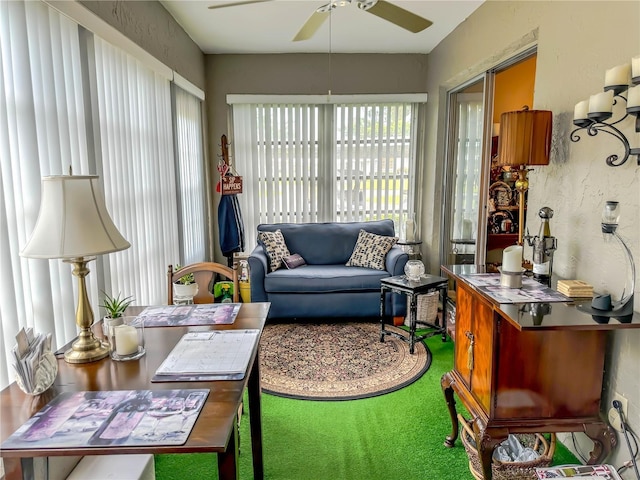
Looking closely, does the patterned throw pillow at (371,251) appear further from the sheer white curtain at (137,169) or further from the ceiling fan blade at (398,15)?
the ceiling fan blade at (398,15)

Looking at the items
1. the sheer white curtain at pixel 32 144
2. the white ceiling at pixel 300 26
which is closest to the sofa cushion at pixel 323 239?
the white ceiling at pixel 300 26

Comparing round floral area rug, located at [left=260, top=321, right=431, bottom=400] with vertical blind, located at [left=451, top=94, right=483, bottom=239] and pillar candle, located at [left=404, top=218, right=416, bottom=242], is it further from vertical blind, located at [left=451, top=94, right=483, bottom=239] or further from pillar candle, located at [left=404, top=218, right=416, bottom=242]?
vertical blind, located at [left=451, top=94, right=483, bottom=239]

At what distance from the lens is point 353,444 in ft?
7.38

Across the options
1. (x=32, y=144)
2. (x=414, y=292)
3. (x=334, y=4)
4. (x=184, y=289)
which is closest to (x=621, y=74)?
(x=334, y=4)

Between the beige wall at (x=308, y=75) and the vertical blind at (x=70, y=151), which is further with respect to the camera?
the beige wall at (x=308, y=75)

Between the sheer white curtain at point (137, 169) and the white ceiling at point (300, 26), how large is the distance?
704 millimetres

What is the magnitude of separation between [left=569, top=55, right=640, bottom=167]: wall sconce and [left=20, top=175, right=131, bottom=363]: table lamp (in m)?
1.87

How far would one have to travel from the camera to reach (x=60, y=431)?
108 cm

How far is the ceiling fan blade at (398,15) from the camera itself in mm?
2311

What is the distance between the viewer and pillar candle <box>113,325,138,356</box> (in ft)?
4.85

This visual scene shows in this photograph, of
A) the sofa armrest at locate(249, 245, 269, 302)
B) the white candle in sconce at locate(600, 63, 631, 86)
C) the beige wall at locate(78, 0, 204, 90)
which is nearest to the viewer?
the white candle in sconce at locate(600, 63, 631, 86)

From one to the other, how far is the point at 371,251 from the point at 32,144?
3071 millimetres

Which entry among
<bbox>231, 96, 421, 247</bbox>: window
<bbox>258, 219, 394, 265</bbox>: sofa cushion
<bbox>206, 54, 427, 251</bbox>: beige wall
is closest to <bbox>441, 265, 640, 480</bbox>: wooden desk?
<bbox>258, 219, 394, 265</bbox>: sofa cushion

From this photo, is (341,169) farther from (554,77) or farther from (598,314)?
(598,314)
